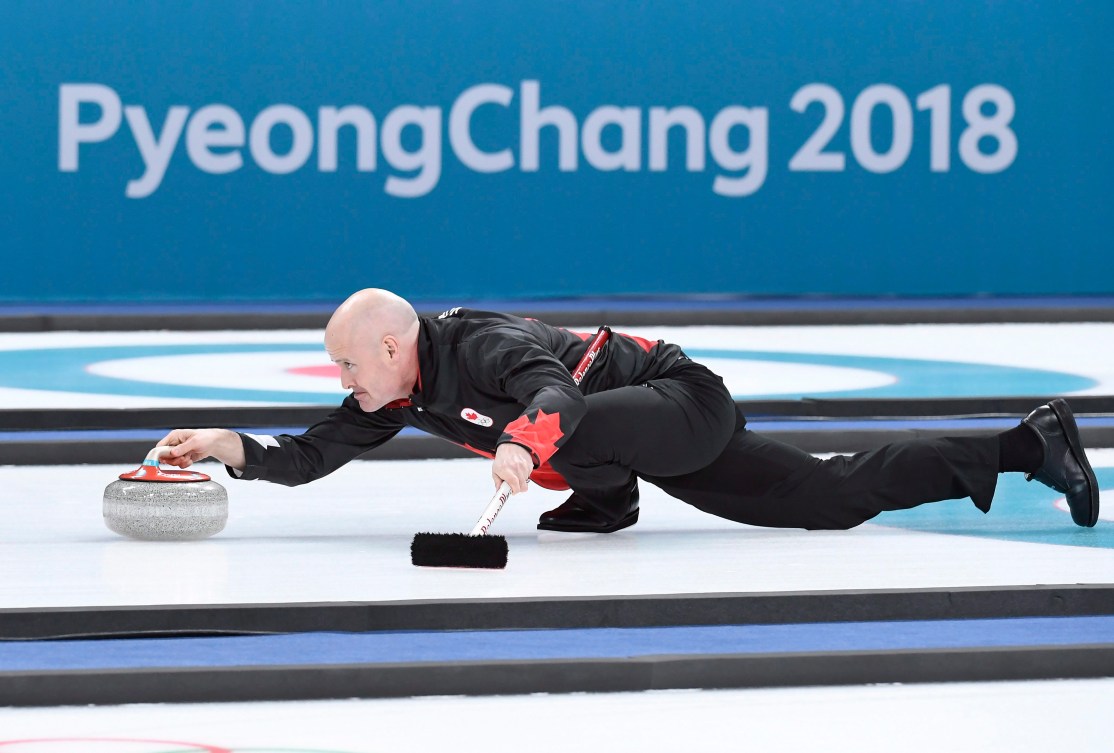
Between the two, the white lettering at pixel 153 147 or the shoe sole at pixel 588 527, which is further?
the white lettering at pixel 153 147

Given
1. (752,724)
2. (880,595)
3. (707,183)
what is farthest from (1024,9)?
(752,724)

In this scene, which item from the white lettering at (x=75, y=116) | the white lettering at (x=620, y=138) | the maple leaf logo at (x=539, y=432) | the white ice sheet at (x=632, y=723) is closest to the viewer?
the white ice sheet at (x=632, y=723)

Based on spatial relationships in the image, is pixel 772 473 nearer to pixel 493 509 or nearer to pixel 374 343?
pixel 493 509

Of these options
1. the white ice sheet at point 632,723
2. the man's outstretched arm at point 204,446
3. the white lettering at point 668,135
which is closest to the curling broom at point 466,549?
the man's outstretched arm at point 204,446

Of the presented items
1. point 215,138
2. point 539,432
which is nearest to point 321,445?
point 539,432

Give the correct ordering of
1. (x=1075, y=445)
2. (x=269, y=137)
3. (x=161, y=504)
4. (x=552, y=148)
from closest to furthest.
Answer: (x=161, y=504), (x=1075, y=445), (x=269, y=137), (x=552, y=148)

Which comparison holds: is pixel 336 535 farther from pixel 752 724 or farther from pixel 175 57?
pixel 175 57

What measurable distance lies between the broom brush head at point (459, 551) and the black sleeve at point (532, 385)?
0.21 meters

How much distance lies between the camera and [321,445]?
347 cm

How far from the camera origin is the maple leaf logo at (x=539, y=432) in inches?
117

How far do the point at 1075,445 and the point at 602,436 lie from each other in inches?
38.2

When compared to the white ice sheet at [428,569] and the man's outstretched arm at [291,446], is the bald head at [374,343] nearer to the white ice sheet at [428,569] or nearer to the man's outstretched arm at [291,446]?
the man's outstretched arm at [291,446]

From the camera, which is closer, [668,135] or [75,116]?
[75,116]

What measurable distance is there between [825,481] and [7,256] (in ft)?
23.0
